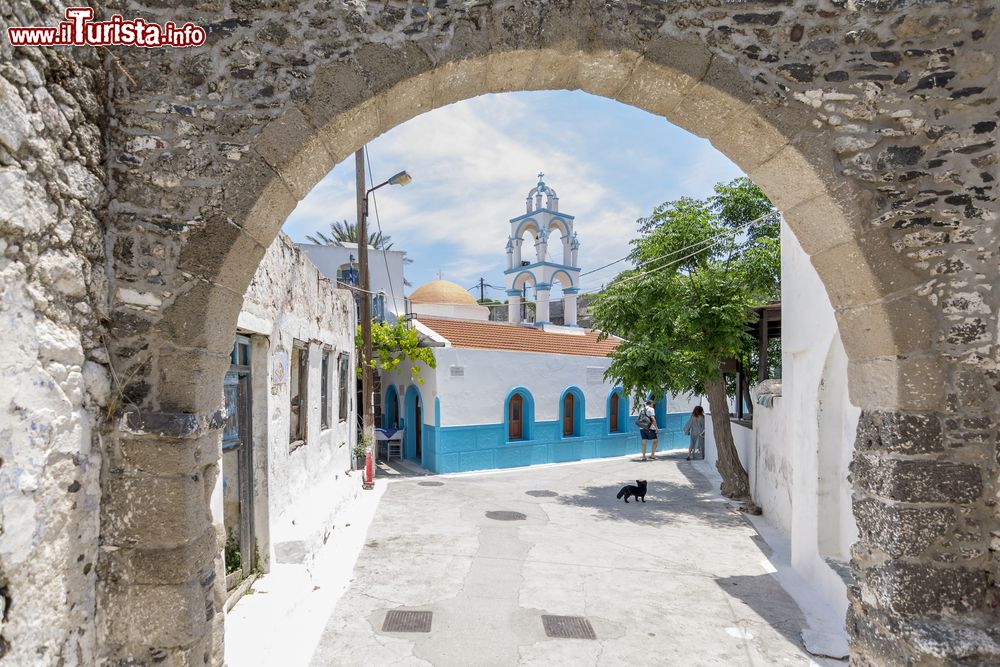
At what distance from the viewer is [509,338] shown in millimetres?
14891

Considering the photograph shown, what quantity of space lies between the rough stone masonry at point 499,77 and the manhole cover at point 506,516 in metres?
5.79

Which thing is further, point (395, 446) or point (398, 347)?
point (395, 446)

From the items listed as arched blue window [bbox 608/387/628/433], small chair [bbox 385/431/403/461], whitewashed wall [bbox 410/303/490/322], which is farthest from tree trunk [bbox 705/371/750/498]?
whitewashed wall [bbox 410/303/490/322]

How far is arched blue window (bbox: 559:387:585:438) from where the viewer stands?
14.3m

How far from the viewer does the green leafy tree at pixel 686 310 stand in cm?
922

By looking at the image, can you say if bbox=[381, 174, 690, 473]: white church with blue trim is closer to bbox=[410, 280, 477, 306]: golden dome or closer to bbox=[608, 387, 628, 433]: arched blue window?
bbox=[608, 387, 628, 433]: arched blue window

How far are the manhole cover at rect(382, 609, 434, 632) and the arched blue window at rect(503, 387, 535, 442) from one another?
8326 millimetres

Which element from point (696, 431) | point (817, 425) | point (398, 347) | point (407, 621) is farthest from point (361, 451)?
point (696, 431)

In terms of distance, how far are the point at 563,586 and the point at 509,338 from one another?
9.54 metres

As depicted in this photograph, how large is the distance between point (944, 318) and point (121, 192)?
3.53 meters

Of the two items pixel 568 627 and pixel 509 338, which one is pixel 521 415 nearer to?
pixel 509 338

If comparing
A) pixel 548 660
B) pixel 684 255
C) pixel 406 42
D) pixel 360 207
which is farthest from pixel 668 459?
pixel 406 42

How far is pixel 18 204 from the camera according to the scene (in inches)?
77.4

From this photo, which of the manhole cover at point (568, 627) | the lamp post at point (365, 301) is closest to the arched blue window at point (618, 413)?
the lamp post at point (365, 301)
